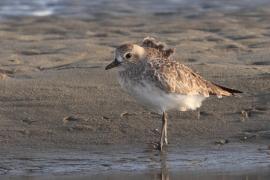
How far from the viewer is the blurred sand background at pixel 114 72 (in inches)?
389

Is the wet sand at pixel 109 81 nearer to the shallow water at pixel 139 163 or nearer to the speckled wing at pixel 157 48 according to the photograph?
the shallow water at pixel 139 163

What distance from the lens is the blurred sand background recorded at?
988 centimetres

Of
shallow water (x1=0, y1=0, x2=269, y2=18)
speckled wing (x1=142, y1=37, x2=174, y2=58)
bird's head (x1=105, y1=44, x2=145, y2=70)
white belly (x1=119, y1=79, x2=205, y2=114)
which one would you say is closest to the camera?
white belly (x1=119, y1=79, x2=205, y2=114)

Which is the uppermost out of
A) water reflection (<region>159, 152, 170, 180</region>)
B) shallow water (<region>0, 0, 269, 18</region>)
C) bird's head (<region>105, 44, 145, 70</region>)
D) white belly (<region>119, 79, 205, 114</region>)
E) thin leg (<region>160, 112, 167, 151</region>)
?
shallow water (<region>0, 0, 269, 18</region>)

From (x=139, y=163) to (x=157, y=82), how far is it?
0.96 m

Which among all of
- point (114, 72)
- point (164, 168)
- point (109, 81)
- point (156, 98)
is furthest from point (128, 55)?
point (114, 72)

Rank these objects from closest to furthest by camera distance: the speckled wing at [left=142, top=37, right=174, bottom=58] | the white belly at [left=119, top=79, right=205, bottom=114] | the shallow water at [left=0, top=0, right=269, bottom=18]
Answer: the white belly at [left=119, top=79, right=205, bottom=114] → the speckled wing at [left=142, top=37, right=174, bottom=58] → the shallow water at [left=0, top=0, right=269, bottom=18]

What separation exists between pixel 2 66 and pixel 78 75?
49.0 inches

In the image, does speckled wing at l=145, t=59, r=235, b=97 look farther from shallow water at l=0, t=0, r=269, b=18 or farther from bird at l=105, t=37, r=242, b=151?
shallow water at l=0, t=0, r=269, b=18

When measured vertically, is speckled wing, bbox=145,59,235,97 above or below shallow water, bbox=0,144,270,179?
above

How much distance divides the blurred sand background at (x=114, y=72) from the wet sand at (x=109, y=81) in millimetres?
11

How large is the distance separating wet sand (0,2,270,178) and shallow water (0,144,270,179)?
0.59 ft

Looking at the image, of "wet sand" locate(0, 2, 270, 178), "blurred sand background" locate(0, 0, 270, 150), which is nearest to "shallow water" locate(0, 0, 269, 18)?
"blurred sand background" locate(0, 0, 270, 150)

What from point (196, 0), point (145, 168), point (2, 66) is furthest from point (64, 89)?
point (196, 0)
